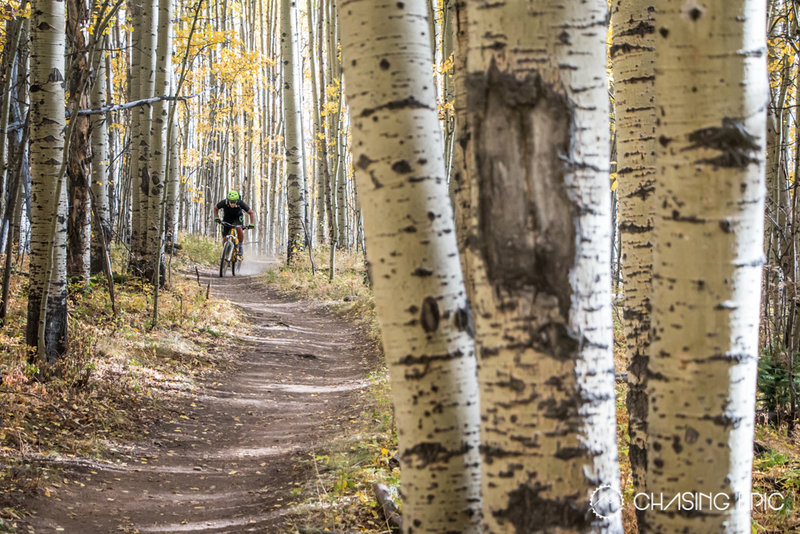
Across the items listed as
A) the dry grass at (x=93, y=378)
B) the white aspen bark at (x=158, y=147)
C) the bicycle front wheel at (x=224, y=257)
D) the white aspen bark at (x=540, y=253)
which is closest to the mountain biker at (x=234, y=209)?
the bicycle front wheel at (x=224, y=257)

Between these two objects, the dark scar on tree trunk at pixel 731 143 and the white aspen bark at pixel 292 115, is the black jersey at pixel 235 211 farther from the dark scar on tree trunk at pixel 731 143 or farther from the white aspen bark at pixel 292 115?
the dark scar on tree trunk at pixel 731 143

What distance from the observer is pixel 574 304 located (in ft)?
5.24

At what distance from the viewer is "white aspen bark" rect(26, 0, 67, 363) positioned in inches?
223

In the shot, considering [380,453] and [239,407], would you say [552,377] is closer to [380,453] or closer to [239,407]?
[380,453]

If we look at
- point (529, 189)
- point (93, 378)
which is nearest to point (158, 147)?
point (93, 378)

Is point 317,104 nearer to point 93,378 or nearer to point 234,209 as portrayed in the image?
point 234,209

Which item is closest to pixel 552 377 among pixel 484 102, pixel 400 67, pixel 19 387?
pixel 484 102

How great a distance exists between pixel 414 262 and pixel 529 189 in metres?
0.54

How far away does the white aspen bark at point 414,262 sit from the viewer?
1994mm

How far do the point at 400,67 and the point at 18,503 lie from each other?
3545 millimetres

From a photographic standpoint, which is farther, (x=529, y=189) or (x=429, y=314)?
(x=429, y=314)

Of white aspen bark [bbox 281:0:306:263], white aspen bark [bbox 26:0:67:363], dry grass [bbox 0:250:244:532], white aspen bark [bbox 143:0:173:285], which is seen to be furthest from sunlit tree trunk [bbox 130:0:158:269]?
white aspen bark [bbox 281:0:306:263]

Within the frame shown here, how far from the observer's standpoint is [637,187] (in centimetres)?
297

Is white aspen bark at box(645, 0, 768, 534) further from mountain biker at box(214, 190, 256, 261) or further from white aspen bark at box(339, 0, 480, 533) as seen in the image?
mountain biker at box(214, 190, 256, 261)
